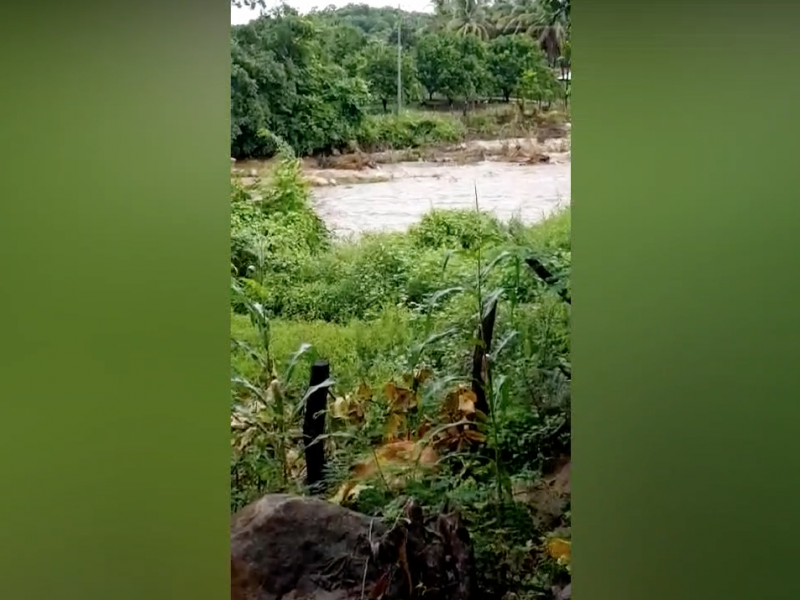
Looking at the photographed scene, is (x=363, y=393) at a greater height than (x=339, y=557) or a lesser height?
greater

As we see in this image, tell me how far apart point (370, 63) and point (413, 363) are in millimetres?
811

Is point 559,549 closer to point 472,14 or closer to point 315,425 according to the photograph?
point 315,425

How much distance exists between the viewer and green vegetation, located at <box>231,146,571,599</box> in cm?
210

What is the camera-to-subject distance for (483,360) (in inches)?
84.0

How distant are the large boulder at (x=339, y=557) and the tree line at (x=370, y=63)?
0.97m

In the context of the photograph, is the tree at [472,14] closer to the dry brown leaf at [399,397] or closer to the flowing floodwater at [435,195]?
the flowing floodwater at [435,195]

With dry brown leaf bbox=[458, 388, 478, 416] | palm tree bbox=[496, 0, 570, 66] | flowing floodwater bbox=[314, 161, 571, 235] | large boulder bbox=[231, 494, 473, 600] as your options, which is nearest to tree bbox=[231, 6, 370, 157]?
flowing floodwater bbox=[314, 161, 571, 235]

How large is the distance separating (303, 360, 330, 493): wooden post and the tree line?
1.96ft
